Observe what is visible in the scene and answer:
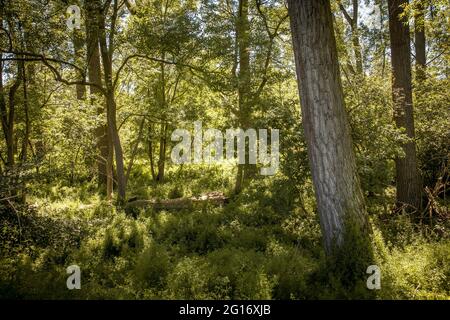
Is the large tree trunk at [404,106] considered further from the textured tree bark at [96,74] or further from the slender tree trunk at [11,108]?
the slender tree trunk at [11,108]

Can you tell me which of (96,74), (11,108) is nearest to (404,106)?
(11,108)

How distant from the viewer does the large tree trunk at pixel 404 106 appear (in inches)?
313

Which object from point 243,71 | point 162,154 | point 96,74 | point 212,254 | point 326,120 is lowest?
point 212,254

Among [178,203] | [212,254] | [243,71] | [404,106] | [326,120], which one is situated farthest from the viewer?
[243,71]

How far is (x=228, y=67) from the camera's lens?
11.3 m

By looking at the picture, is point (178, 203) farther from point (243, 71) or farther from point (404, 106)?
point (404, 106)

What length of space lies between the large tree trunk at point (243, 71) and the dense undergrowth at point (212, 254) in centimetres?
290

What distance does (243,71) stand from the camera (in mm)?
10898

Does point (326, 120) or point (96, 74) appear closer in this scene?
point (326, 120)

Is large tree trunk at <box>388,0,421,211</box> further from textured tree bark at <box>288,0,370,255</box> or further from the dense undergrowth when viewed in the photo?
textured tree bark at <box>288,0,370,255</box>

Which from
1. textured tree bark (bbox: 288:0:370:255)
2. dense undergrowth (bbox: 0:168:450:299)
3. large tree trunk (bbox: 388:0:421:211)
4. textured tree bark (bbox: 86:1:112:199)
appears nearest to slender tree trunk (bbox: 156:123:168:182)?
textured tree bark (bbox: 86:1:112:199)

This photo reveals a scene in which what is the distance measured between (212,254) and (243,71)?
22.3 ft

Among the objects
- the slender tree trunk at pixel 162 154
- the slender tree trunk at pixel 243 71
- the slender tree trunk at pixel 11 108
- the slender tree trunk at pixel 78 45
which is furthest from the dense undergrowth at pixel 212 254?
the slender tree trunk at pixel 162 154
